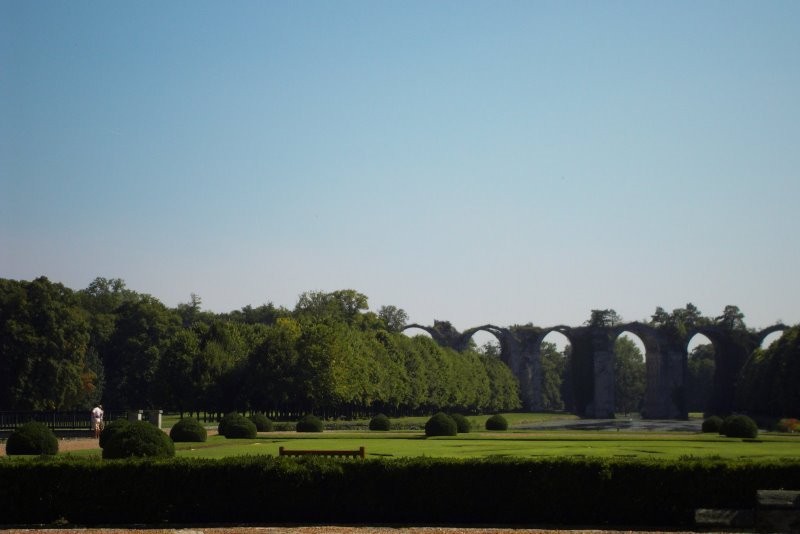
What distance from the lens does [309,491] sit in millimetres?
15023

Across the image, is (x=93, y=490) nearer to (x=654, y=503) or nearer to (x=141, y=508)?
(x=141, y=508)

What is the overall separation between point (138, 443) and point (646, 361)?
255ft

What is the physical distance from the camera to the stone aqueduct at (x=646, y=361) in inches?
3489

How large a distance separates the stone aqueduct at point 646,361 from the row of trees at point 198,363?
69.5ft

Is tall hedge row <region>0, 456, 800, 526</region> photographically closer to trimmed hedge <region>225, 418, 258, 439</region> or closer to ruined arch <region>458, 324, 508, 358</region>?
A: trimmed hedge <region>225, 418, 258, 439</region>

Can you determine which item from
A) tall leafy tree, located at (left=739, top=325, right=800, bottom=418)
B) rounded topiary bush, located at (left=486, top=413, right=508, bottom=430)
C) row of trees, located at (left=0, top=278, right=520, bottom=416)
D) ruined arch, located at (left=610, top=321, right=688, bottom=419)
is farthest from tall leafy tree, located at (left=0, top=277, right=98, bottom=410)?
ruined arch, located at (left=610, top=321, right=688, bottom=419)

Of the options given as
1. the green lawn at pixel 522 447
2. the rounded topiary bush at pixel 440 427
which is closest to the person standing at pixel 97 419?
the green lawn at pixel 522 447

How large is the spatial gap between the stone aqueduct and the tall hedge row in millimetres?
74963

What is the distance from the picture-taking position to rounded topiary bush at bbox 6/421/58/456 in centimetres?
2623

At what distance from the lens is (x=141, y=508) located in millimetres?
15023

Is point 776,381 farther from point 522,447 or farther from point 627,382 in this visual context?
point 627,382

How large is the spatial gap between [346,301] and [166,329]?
23.9 m

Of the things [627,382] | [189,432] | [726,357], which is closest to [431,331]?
[726,357]

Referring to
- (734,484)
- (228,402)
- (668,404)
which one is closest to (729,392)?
(668,404)
